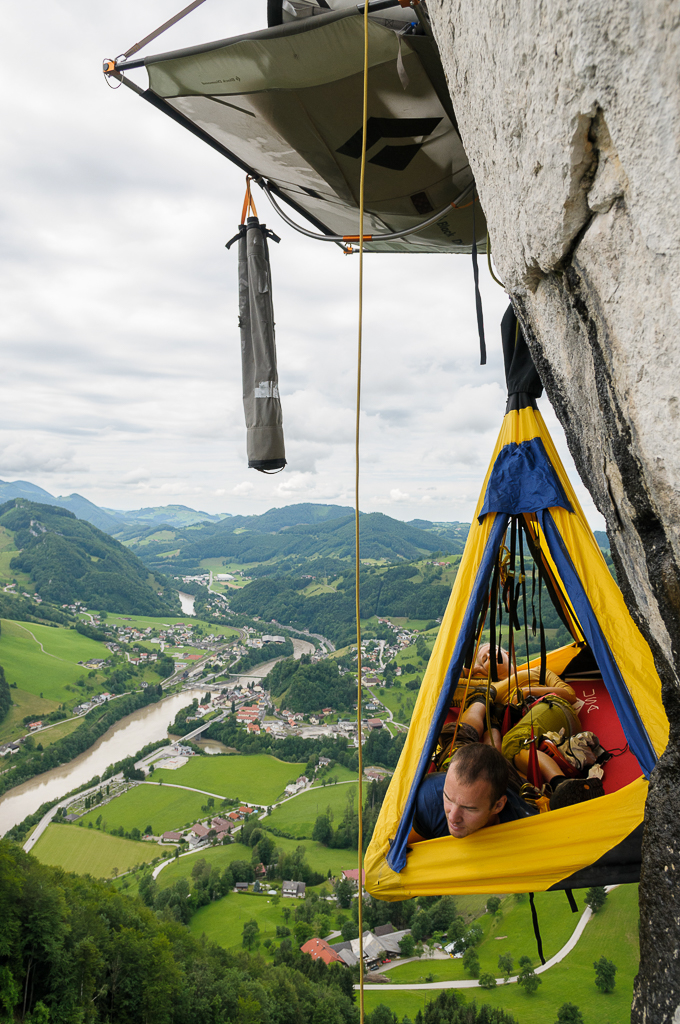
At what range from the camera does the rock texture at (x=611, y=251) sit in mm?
921

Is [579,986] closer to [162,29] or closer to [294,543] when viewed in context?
A: [162,29]

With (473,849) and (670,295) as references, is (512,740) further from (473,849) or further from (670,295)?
(670,295)

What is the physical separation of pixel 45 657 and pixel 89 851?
31471 mm

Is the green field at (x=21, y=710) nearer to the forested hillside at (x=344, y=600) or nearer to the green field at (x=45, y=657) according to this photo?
the green field at (x=45, y=657)

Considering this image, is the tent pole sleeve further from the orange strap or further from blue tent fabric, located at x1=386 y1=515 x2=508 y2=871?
blue tent fabric, located at x1=386 y1=515 x2=508 y2=871

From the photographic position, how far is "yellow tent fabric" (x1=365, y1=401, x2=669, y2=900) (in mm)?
2100

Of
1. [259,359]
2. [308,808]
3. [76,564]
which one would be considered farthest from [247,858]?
[76,564]

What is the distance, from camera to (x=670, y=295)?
0.94m

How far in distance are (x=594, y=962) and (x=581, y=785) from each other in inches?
1539

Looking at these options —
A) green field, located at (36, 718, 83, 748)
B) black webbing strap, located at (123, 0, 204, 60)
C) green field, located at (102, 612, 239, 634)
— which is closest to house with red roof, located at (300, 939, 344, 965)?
green field, located at (36, 718, 83, 748)

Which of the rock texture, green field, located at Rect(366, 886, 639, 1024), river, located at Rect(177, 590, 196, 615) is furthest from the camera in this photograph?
river, located at Rect(177, 590, 196, 615)

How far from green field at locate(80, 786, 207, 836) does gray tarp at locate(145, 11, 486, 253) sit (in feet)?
161

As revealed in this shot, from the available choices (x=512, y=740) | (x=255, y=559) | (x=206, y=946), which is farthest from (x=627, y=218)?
(x=255, y=559)

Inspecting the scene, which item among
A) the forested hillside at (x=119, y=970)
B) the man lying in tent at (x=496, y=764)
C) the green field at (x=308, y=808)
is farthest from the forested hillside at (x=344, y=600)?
the man lying in tent at (x=496, y=764)
